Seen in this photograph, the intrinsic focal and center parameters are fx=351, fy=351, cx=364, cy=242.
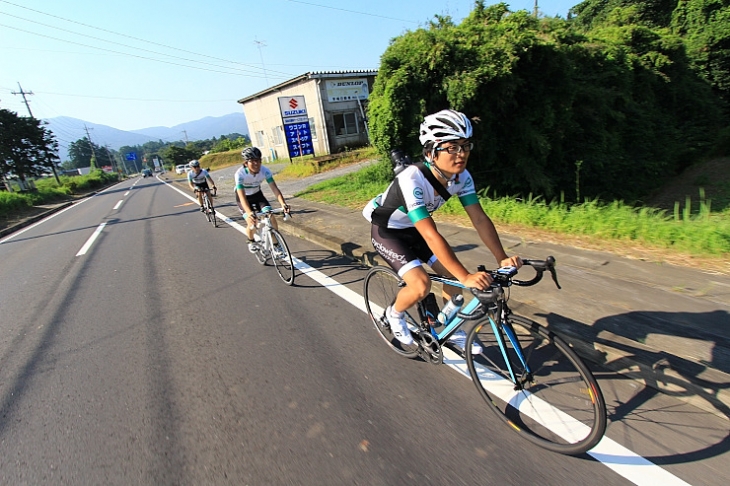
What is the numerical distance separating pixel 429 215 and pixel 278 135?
1234 inches

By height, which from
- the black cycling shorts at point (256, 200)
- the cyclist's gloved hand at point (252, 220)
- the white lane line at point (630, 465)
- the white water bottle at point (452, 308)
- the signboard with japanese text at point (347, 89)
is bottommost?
the white lane line at point (630, 465)

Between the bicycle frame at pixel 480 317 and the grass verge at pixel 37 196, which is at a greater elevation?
the grass verge at pixel 37 196

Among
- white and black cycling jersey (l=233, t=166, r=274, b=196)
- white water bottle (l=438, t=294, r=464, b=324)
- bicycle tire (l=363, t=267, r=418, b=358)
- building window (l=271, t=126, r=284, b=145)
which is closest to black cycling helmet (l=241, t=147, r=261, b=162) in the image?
white and black cycling jersey (l=233, t=166, r=274, b=196)

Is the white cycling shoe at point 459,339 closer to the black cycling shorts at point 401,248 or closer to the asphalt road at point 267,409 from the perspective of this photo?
the asphalt road at point 267,409

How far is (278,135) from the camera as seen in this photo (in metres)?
31.1

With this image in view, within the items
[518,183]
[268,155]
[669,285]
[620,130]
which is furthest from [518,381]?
[268,155]

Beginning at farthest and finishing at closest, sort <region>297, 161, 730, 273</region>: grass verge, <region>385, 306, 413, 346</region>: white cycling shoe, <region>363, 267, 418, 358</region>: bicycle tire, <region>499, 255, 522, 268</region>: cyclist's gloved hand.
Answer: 1. <region>297, 161, 730, 273</region>: grass verge
2. <region>363, 267, 418, 358</region>: bicycle tire
3. <region>385, 306, 413, 346</region>: white cycling shoe
4. <region>499, 255, 522, 268</region>: cyclist's gloved hand

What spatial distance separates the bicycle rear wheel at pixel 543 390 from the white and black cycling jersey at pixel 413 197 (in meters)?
0.87

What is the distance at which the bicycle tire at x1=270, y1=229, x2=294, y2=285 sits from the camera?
16.3 feet

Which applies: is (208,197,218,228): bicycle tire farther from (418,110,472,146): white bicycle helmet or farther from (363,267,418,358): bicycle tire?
(418,110,472,146): white bicycle helmet

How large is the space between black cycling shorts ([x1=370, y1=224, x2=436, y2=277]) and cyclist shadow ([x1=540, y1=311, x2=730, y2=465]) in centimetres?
133

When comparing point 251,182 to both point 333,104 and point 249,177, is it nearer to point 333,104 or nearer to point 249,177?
point 249,177

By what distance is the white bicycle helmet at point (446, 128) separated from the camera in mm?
2236

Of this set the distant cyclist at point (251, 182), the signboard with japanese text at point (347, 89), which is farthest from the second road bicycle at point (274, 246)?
the signboard with japanese text at point (347, 89)
